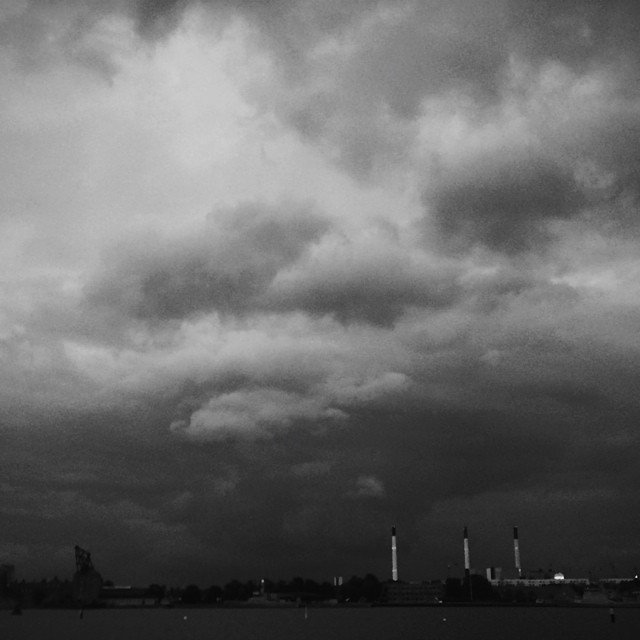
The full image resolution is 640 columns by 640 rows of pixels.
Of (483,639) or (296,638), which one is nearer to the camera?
(483,639)

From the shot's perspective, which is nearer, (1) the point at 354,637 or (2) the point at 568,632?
(1) the point at 354,637

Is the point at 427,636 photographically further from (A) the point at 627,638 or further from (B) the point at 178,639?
(B) the point at 178,639

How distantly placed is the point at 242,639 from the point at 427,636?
33.2 meters

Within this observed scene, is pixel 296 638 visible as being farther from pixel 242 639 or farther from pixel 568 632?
pixel 568 632

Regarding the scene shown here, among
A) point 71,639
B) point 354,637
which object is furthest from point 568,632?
point 71,639

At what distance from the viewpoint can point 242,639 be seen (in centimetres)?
14738

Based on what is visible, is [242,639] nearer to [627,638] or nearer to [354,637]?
[354,637]

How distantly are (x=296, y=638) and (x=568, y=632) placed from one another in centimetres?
5450

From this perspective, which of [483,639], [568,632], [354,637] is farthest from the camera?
[568,632]

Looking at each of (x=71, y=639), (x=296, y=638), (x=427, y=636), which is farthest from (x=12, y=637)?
(x=427, y=636)

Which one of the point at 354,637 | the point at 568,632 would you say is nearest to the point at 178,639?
the point at 354,637

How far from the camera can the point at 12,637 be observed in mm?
148250

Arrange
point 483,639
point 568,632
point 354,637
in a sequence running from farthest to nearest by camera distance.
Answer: point 568,632 → point 354,637 → point 483,639

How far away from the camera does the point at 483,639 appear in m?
140
